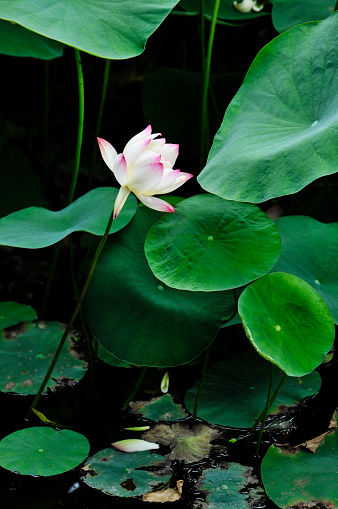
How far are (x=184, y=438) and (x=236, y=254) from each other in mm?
419

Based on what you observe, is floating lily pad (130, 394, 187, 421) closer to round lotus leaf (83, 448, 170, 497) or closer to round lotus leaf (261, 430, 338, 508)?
round lotus leaf (83, 448, 170, 497)

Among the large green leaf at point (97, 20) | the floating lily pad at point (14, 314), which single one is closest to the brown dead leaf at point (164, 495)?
the floating lily pad at point (14, 314)

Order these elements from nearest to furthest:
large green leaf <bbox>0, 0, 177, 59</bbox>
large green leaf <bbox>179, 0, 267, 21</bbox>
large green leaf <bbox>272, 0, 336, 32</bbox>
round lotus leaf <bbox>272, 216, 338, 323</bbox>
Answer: large green leaf <bbox>0, 0, 177, 59</bbox> → round lotus leaf <bbox>272, 216, 338, 323</bbox> → large green leaf <bbox>272, 0, 336, 32</bbox> → large green leaf <bbox>179, 0, 267, 21</bbox>

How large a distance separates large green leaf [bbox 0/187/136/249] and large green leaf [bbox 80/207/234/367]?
99mm

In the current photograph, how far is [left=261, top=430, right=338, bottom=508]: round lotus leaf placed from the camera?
0.97 m

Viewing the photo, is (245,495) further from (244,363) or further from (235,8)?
(235,8)

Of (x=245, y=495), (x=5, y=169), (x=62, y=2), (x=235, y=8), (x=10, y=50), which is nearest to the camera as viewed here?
(x=245, y=495)

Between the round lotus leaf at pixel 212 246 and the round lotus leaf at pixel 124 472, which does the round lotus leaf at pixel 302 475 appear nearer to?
the round lotus leaf at pixel 124 472

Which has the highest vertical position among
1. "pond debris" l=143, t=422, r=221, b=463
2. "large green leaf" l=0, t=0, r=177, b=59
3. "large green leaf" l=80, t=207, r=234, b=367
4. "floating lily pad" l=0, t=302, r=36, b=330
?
"large green leaf" l=0, t=0, r=177, b=59

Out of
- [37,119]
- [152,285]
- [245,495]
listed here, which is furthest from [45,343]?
[37,119]

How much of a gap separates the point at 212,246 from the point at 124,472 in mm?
483

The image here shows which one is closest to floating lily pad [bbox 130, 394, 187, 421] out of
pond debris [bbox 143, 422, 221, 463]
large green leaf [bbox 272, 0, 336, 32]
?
pond debris [bbox 143, 422, 221, 463]

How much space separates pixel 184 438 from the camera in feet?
3.76

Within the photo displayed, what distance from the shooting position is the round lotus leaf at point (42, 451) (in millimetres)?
1011
